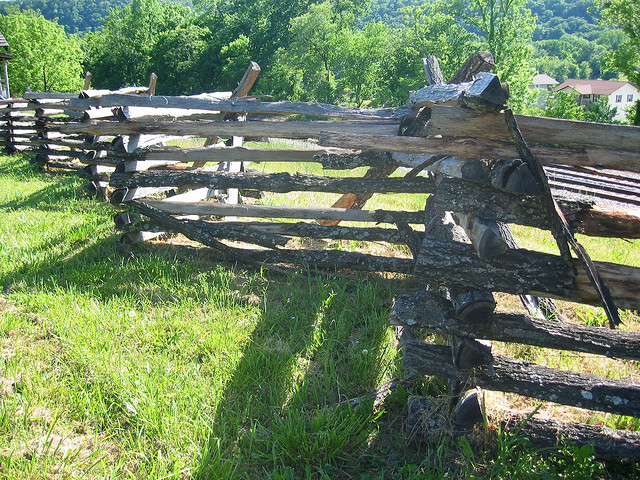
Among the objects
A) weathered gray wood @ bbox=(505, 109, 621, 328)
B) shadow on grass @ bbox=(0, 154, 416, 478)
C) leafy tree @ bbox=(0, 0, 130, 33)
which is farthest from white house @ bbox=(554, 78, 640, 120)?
leafy tree @ bbox=(0, 0, 130, 33)

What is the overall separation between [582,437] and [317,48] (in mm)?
46021

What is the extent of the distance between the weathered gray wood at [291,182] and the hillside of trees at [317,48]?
3421 cm

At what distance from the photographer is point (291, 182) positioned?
15.2 ft

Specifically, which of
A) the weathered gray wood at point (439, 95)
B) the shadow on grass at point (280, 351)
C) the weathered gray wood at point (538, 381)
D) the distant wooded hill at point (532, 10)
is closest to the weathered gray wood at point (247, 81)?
the shadow on grass at point (280, 351)

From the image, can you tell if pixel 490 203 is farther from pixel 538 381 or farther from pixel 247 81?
pixel 247 81

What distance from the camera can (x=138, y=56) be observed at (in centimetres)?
4931

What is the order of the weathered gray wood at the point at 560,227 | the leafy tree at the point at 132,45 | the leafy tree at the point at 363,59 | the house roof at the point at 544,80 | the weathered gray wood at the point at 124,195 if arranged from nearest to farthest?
the weathered gray wood at the point at 560,227
the weathered gray wood at the point at 124,195
the leafy tree at the point at 363,59
the leafy tree at the point at 132,45
the house roof at the point at 544,80

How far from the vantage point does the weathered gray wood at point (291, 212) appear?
464 centimetres

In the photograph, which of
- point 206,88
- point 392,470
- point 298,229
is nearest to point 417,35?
point 206,88

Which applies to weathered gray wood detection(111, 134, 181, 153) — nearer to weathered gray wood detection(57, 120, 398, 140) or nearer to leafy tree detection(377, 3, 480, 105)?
weathered gray wood detection(57, 120, 398, 140)

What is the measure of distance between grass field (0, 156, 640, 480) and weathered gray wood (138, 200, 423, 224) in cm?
63

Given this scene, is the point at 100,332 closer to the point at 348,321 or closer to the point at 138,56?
the point at 348,321

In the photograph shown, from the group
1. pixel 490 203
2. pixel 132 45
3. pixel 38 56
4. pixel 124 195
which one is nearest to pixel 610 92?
pixel 132 45

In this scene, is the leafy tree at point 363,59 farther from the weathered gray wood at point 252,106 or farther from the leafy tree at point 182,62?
the weathered gray wood at point 252,106
